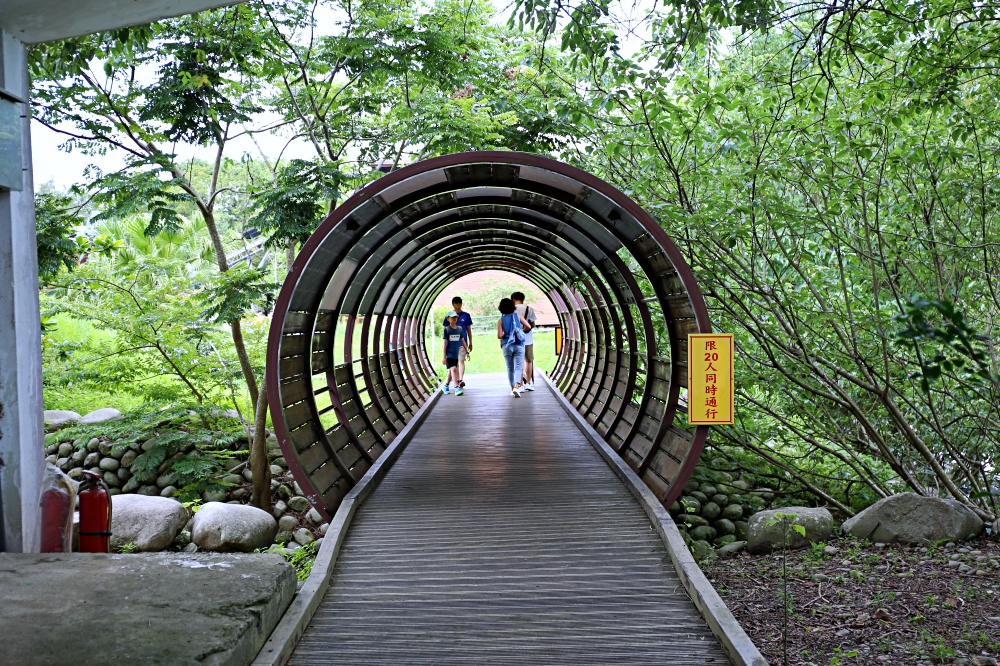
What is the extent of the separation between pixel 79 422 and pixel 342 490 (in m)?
8.73

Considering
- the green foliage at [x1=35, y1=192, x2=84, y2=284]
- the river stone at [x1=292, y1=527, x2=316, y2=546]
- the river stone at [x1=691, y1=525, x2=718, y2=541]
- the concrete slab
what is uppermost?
the green foliage at [x1=35, y1=192, x2=84, y2=284]

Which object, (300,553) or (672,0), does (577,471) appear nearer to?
(300,553)

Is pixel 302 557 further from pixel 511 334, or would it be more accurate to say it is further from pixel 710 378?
pixel 511 334

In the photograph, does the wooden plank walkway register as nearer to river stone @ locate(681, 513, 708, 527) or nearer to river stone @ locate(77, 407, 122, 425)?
river stone @ locate(681, 513, 708, 527)

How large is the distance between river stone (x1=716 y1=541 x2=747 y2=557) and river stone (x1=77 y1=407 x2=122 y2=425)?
32.4ft

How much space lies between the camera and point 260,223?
8.49 m

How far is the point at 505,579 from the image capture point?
16.6ft

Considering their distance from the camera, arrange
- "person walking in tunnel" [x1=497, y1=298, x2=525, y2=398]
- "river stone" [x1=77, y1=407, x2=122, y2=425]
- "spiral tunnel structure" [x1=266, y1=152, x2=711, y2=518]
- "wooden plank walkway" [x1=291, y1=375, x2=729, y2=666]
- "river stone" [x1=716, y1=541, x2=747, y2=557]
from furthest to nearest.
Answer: "river stone" [x1=77, y1=407, x2=122, y2=425] → "person walking in tunnel" [x1=497, y1=298, x2=525, y2=398] → "river stone" [x1=716, y1=541, x2=747, y2=557] → "spiral tunnel structure" [x1=266, y1=152, x2=711, y2=518] → "wooden plank walkway" [x1=291, y1=375, x2=729, y2=666]

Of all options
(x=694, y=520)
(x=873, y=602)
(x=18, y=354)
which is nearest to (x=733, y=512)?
(x=694, y=520)

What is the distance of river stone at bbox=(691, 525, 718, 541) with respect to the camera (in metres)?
8.18

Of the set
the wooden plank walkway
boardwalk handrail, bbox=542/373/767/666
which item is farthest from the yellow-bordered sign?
the wooden plank walkway

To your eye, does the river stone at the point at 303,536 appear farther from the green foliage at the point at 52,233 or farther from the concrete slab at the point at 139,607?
the concrete slab at the point at 139,607

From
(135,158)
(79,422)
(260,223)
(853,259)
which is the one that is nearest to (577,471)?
(853,259)

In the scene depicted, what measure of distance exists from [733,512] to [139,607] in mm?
6779
